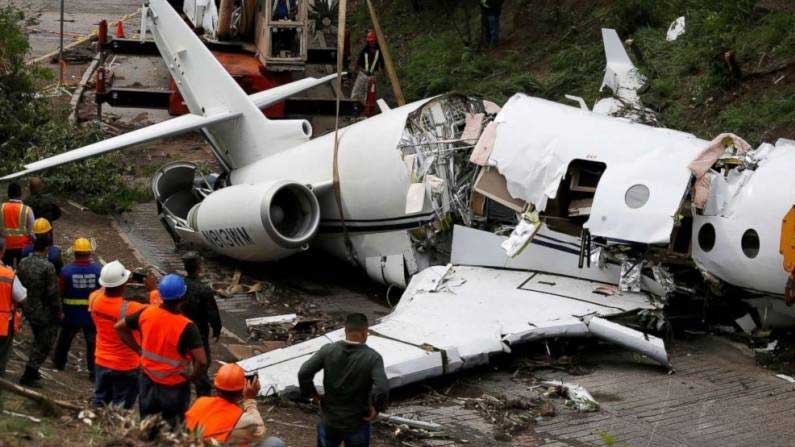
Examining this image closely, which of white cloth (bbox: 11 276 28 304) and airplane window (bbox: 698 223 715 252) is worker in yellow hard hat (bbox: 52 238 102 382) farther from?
airplane window (bbox: 698 223 715 252)

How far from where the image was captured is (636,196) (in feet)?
44.8

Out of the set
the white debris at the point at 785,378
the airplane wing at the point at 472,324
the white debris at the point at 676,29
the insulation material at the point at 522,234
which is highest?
the white debris at the point at 676,29

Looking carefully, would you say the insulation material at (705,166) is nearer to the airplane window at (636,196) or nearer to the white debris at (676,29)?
the airplane window at (636,196)

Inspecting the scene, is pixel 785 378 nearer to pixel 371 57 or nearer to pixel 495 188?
pixel 495 188

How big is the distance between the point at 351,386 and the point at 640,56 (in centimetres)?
1505

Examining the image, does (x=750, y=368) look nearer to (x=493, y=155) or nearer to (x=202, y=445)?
(x=493, y=155)

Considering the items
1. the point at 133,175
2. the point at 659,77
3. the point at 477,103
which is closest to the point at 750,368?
the point at 477,103

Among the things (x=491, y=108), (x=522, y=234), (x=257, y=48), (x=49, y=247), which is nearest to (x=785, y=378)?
(x=522, y=234)

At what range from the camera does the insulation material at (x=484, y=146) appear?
15250 mm

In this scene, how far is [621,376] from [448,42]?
16.8 metres

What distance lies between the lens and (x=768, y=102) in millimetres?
19734

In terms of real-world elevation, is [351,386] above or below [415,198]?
below

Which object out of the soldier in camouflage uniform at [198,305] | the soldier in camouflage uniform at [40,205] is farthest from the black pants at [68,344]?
the soldier in camouflage uniform at [40,205]

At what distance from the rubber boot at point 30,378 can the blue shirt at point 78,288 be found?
79cm
